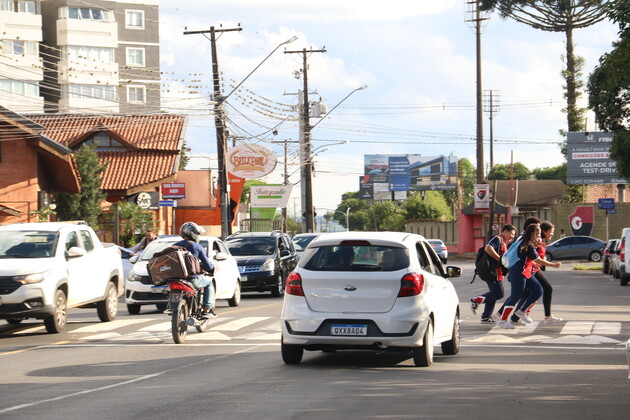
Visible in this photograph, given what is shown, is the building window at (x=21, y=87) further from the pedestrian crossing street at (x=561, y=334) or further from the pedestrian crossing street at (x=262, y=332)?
the pedestrian crossing street at (x=561, y=334)

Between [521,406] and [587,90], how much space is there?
94.0ft

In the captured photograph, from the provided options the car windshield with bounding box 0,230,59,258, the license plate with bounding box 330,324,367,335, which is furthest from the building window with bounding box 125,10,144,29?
the license plate with bounding box 330,324,367,335

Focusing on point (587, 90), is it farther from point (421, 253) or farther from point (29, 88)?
point (29, 88)

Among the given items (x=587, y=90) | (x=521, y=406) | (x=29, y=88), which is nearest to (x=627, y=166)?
(x=587, y=90)

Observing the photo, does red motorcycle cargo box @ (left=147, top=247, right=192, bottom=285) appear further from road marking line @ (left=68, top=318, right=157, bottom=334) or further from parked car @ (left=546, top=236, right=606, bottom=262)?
parked car @ (left=546, top=236, right=606, bottom=262)

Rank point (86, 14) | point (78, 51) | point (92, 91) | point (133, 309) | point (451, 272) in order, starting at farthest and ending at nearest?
1. point (92, 91)
2. point (86, 14)
3. point (78, 51)
4. point (133, 309)
5. point (451, 272)

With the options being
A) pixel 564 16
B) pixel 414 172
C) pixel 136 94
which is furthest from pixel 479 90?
pixel 414 172

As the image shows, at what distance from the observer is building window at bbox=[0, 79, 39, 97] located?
3130 inches

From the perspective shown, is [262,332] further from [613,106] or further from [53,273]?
[613,106]

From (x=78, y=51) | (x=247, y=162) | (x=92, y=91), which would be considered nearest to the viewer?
(x=247, y=162)

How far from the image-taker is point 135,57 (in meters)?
92.9

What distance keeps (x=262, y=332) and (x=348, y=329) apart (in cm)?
559

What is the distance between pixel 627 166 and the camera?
1432 inches

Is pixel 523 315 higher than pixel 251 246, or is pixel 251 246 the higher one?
pixel 251 246
